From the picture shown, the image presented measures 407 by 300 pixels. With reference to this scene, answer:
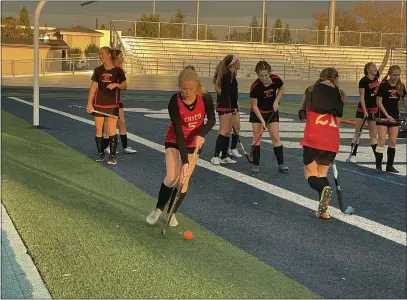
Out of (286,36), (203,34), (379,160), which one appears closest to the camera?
(379,160)

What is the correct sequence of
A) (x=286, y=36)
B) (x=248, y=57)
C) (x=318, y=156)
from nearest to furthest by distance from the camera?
1. (x=318, y=156)
2. (x=248, y=57)
3. (x=286, y=36)

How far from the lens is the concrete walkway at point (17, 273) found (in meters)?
5.13

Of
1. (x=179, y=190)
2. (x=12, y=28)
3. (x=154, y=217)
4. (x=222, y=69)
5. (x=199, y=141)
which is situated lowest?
(x=154, y=217)

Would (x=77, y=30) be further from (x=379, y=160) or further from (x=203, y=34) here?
(x=379, y=160)

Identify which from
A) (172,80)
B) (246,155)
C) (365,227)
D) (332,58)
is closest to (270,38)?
(332,58)

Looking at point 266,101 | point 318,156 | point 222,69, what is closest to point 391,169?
point 266,101

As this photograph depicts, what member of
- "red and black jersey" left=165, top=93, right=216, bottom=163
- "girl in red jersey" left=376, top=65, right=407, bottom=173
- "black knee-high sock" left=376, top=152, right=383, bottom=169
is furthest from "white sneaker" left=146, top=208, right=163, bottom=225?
"black knee-high sock" left=376, top=152, right=383, bottom=169

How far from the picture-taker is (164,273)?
18.6 feet

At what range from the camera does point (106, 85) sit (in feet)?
35.4

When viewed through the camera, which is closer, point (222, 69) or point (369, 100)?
point (222, 69)

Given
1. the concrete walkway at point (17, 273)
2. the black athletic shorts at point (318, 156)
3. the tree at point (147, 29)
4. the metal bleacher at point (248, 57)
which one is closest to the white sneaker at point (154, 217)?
the concrete walkway at point (17, 273)

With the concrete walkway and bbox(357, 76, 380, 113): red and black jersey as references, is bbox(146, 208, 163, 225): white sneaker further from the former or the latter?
bbox(357, 76, 380, 113): red and black jersey

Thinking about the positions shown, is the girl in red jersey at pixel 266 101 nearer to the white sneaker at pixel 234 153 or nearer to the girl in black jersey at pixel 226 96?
the girl in black jersey at pixel 226 96

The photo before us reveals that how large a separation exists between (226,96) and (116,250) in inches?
217
